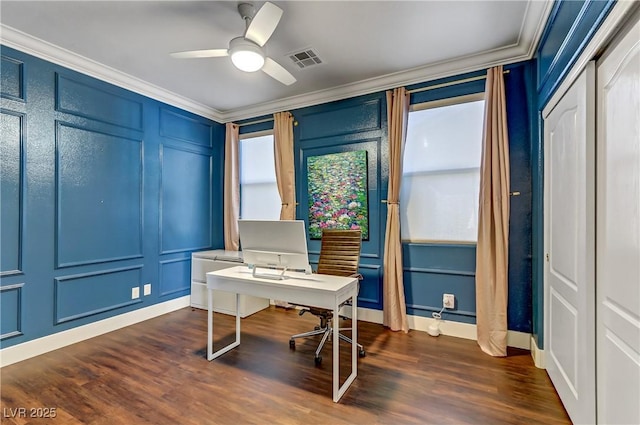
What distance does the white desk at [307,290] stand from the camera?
2047 millimetres

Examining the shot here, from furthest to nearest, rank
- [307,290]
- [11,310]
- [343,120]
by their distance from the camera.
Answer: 1. [343,120]
2. [11,310]
3. [307,290]

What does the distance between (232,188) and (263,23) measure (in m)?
2.71

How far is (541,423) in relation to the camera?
1793 mm

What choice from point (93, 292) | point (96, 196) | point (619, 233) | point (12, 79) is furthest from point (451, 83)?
point (93, 292)

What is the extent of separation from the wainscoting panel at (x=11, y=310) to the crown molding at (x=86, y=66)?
2027mm

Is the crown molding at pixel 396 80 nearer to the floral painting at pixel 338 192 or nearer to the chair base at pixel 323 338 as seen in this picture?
the floral painting at pixel 338 192

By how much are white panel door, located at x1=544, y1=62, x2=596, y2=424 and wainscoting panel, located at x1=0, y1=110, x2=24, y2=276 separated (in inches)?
160

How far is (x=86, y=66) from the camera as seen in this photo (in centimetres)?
296

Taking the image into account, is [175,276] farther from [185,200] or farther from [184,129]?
[184,129]

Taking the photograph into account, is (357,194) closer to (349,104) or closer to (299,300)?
(349,104)

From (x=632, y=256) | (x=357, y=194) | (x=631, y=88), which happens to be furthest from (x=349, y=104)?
(x=632, y=256)

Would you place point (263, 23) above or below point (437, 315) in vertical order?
above

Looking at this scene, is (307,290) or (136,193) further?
(136,193)

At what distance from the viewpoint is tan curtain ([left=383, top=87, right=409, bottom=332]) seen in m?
3.19
